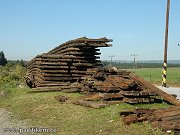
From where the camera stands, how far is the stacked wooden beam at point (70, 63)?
62.1 ft

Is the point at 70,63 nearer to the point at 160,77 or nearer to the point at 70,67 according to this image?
the point at 70,67

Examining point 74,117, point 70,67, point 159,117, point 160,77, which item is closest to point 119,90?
point 74,117

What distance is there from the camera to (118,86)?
12.7 meters

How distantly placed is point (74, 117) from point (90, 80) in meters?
3.76

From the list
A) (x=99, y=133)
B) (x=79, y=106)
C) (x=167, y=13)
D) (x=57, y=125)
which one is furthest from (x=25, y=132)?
(x=167, y=13)

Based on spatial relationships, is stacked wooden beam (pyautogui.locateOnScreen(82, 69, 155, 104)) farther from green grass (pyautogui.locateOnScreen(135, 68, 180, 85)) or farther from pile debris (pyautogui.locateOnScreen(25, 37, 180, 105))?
green grass (pyautogui.locateOnScreen(135, 68, 180, 85))

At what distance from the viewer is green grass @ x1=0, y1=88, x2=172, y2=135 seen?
9.37 meters

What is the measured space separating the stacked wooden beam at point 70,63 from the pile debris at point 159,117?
9437mm

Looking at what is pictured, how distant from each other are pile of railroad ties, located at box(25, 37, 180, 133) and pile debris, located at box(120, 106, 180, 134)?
3 centimetres

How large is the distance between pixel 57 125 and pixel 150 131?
3127 mm

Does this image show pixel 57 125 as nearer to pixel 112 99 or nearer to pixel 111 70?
pixel 112 99

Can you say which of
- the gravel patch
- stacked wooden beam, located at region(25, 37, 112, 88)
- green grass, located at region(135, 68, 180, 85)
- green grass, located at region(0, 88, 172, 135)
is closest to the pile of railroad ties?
stacked wooden beam, located at region(25, 37, 112, 88)

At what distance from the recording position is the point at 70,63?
762 inches

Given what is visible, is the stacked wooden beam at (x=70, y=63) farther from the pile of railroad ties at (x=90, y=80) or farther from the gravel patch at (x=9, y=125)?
the gravel patch at (x=9, y=125)
